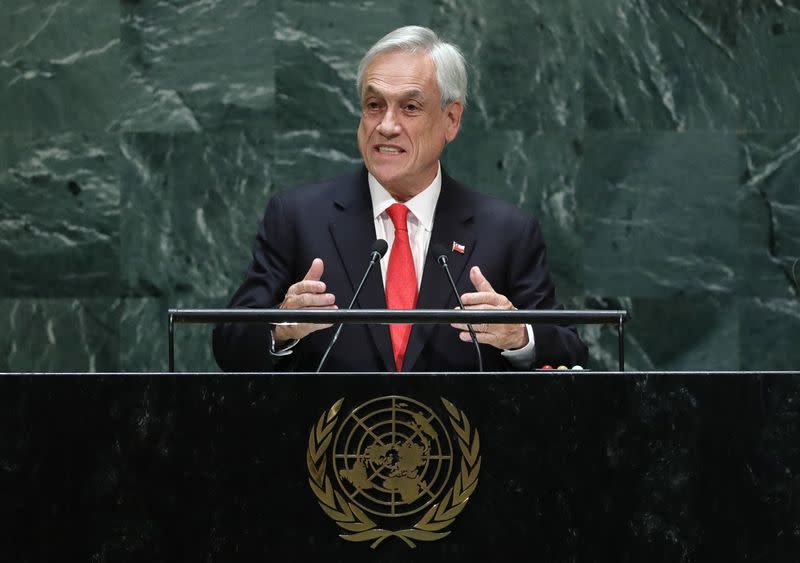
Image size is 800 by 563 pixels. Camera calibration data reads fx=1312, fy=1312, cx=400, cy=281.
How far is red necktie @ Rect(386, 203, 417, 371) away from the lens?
3326 mm

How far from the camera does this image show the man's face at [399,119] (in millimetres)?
3508

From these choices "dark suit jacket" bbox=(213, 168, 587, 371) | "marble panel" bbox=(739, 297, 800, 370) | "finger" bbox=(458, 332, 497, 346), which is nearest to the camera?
"finger" bbox=(458, 332, 497, 346)

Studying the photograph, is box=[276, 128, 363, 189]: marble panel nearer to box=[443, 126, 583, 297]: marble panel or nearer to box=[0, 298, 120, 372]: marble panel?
box=[443, 126, 583, 297]: marble panel

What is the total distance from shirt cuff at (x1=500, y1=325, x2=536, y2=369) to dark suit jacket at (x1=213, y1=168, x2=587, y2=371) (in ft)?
0.10

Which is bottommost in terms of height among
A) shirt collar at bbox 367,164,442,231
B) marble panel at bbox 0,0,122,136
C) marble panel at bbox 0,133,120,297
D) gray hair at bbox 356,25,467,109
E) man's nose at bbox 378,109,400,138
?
marble panel at bbox 0,133,120,297

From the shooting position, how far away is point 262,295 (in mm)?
3355

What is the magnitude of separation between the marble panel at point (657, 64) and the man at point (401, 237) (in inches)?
63.5

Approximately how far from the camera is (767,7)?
5184mm

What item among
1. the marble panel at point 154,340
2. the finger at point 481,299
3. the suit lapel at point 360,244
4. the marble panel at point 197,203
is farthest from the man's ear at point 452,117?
the marble panel at point 154,340

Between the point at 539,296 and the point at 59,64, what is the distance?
252 centimetres
